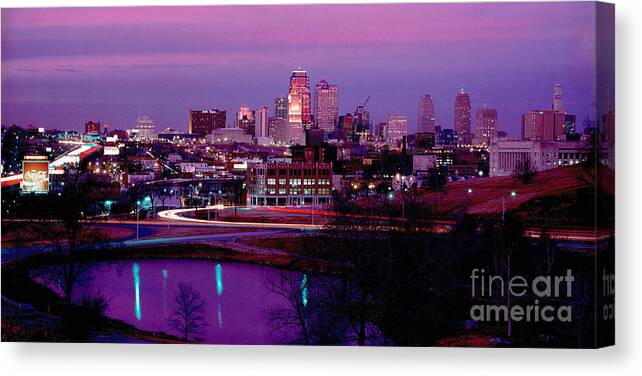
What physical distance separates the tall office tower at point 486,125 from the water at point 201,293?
2.54 metres

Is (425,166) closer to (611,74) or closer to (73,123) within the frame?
(611,74)

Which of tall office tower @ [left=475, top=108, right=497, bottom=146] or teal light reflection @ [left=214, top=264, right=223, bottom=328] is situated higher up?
tall office tower @ [left=475, top=108, right=497, bottom=146]

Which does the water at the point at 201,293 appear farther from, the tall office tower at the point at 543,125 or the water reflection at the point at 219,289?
the tall office tower at the point at 543,125

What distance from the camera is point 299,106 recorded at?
39.7 feet

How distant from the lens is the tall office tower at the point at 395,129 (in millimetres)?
12188

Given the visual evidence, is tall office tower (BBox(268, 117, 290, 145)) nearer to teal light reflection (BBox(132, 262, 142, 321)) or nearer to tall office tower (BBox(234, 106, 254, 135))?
tall office tower (BBox(234, 106, 254, 135))

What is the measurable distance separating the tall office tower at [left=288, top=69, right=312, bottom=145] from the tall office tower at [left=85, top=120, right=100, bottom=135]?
82.3 inches

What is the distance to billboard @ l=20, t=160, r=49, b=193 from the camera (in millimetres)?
11750

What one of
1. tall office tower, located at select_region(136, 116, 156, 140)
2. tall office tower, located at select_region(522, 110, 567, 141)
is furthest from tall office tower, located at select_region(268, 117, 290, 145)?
tall office tower, located at select_region(522, 110, 567, 141)

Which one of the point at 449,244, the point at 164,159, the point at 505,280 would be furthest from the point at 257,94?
the point at 505,280

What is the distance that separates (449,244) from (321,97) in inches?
80.7

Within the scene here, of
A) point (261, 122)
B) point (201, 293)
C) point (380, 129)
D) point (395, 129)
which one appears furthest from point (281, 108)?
point (201, 293)

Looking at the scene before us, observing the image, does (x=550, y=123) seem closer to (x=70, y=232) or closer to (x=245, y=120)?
(x=245, y=120)

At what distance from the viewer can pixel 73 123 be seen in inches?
481
